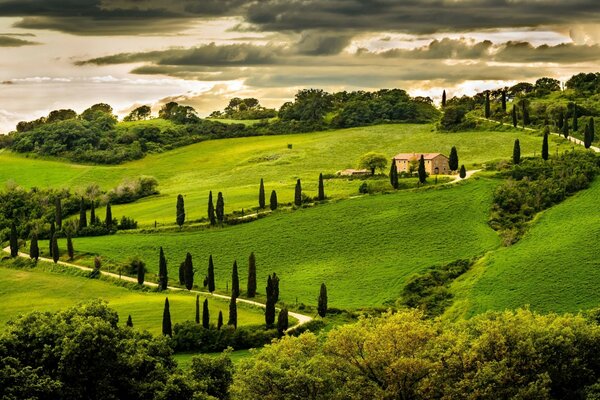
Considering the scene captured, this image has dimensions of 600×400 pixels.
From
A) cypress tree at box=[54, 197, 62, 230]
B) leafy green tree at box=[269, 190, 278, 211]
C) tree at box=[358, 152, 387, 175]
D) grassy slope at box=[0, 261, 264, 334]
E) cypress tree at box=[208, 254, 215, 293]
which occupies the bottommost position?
grassy slope at box=[0, 261, 264, 334]

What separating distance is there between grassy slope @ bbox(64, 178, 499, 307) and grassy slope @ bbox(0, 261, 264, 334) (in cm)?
685

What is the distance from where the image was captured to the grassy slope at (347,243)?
106188 mm

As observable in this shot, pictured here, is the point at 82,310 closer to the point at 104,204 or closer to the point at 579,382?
the point at 579,382

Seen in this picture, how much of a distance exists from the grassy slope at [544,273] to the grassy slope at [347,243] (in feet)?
21.0

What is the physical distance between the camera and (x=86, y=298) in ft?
344

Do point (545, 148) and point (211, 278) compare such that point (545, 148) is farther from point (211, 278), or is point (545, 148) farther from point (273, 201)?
point (211, 278)

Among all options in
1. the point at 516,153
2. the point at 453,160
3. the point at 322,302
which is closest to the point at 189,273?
the point at 322,302

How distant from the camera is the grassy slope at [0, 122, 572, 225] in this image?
144 metres

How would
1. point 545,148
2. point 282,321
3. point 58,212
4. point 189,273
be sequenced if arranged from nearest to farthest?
point 282,321
point 189,273
point 545,148
point 58,212

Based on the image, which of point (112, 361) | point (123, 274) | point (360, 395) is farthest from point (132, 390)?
point (123, 274)

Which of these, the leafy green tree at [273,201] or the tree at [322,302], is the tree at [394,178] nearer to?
the leafy green tree at [273,201]

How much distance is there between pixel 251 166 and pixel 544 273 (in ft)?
285

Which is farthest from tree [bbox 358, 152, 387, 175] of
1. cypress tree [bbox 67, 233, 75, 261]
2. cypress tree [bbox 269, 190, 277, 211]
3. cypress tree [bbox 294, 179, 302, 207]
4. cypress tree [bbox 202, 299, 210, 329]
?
cypress tree [bbox 202, 299, 210, 329]

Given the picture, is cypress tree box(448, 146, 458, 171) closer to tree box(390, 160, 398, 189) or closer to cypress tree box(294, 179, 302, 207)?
tree box(390, 160, 398, 189)
